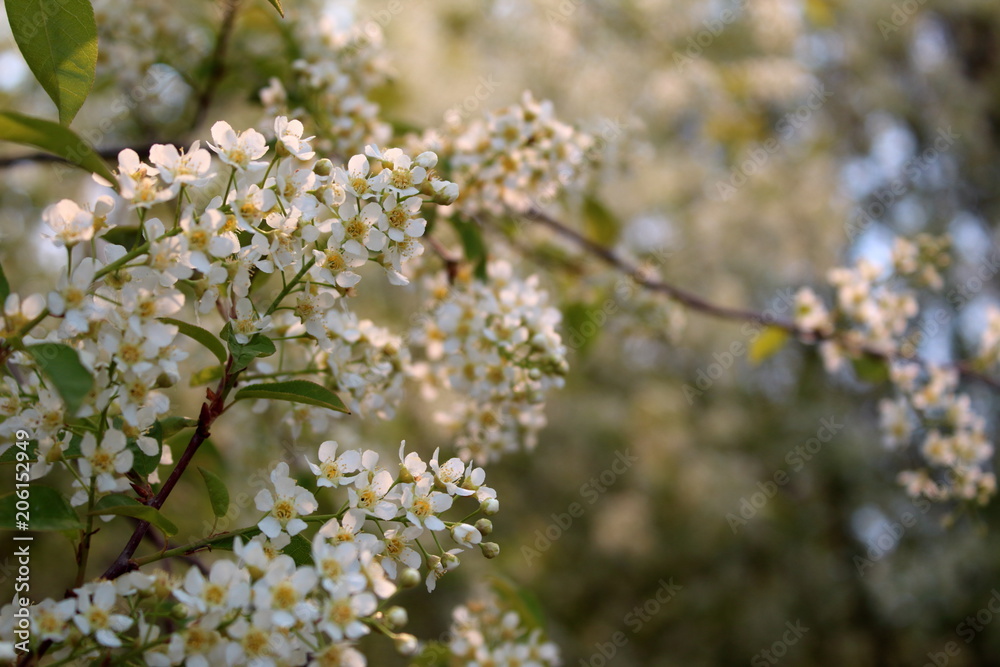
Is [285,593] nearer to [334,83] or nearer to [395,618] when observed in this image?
[395,618]

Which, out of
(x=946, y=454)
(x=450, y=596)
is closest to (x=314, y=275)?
(x=946, y=454)

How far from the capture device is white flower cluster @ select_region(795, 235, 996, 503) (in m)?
1.91

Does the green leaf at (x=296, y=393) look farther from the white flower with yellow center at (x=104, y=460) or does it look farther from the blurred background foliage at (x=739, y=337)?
the blurred background foliage at (x=739, y=337)

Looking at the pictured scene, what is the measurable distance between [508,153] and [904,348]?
3.93 ft

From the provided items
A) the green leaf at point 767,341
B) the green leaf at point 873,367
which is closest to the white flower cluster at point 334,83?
the green leaf at point 767,341

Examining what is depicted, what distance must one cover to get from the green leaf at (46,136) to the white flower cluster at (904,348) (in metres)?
1.71

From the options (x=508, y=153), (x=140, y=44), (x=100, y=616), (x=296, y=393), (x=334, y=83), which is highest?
(x=140, y=44)

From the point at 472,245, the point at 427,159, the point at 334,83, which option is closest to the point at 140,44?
the point at 334,83

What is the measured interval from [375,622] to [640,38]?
4747 mm

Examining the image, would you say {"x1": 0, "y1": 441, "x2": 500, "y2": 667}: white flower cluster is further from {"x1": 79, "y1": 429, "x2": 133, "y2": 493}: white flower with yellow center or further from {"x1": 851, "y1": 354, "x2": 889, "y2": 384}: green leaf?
{"x1": 851, "y1": 354, "x2": 889, "y2": 384}: green leaf

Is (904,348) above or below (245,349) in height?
above

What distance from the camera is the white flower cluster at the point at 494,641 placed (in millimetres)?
1296

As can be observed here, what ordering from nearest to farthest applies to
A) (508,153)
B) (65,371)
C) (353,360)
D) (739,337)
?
(65,371) → (353,360) → (508,153) → (739,337)

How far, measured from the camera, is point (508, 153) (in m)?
1.51
